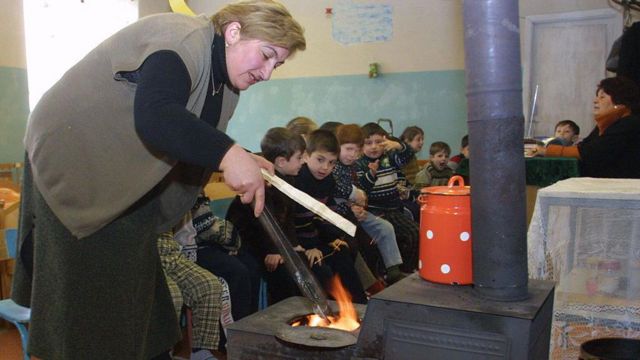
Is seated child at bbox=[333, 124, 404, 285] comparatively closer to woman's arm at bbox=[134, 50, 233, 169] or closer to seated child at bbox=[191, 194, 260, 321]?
Answer: seated child at bbox=[191, 194, 260, 321]

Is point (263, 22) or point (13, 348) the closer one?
point (263, 22)

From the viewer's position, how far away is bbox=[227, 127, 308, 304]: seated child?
3125 mm

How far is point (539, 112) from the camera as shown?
6.51 metres

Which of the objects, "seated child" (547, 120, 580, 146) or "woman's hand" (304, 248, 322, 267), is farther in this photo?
"seated child" (547, 120, 580, 146)

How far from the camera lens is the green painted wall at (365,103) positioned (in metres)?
6.80

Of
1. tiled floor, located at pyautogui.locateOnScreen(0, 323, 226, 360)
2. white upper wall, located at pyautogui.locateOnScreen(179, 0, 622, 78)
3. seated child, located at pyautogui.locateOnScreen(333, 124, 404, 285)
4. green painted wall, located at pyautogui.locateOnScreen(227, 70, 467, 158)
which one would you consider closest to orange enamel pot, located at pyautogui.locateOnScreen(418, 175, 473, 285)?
tiled floor, located at pyautogui.locateOnScreen(0, 323, 226, 360)

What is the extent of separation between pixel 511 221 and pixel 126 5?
634cm

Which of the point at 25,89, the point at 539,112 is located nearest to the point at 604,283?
the point at 539,112

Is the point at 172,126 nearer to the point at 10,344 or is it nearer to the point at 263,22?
the point at 263,22

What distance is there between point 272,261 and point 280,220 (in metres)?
0.21

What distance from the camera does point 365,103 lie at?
23.7ft

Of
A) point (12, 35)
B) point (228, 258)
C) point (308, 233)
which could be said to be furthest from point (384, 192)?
point (12, 35)

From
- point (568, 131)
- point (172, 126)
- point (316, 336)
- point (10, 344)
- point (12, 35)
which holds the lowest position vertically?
point (10, 344)

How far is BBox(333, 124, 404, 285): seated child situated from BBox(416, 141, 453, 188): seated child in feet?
4.58
